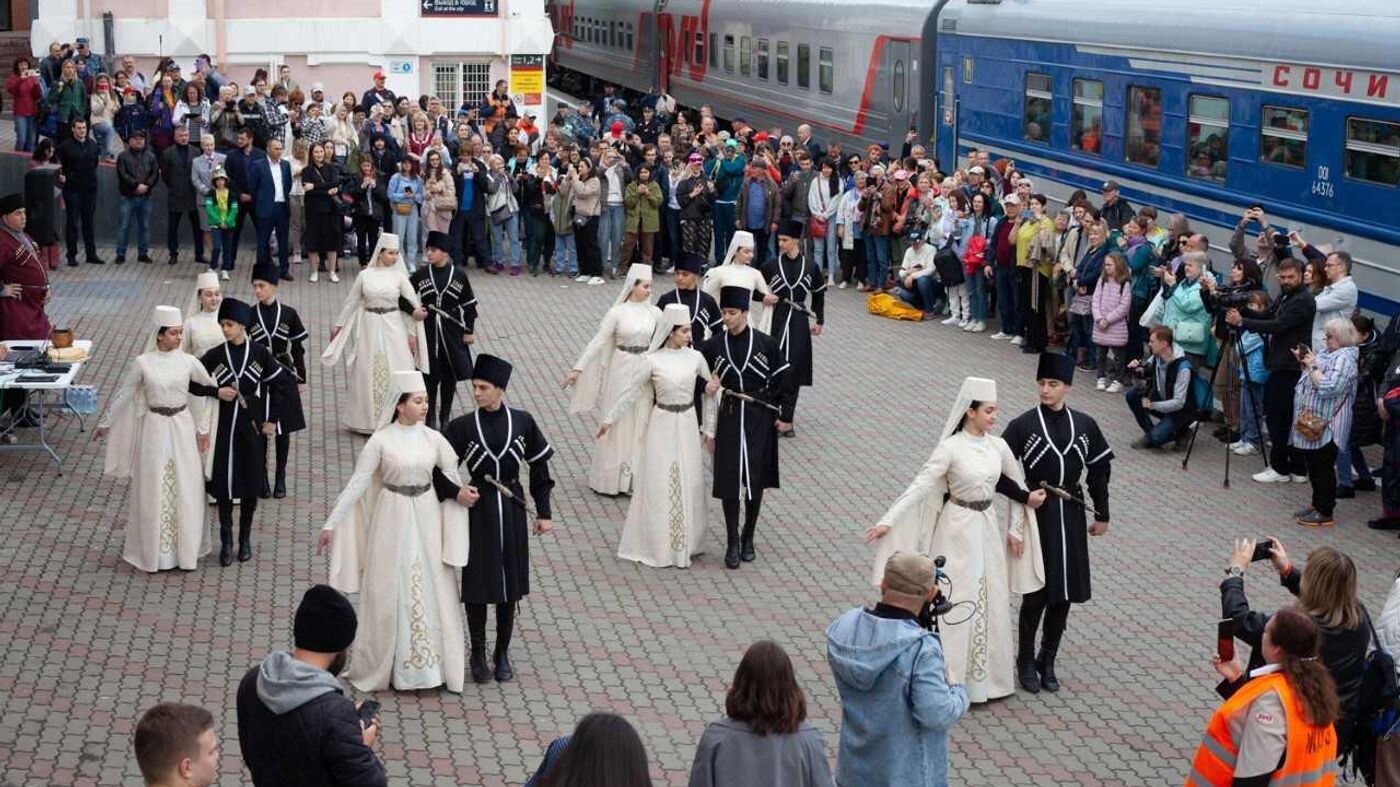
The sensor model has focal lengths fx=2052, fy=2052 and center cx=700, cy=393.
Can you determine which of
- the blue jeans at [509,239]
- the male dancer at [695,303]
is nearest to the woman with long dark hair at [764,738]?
the male dancer at [695,303]

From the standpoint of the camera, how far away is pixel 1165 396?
1698 centimetres

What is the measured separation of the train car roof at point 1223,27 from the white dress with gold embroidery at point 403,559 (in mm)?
9456

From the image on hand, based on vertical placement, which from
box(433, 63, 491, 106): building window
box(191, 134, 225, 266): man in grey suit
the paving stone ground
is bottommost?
the paving stone ground

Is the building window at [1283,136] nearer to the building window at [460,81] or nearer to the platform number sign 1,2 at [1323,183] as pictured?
the platform number sign 1,2 at [1323,183]

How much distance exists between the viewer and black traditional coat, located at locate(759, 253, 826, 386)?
16766 mm

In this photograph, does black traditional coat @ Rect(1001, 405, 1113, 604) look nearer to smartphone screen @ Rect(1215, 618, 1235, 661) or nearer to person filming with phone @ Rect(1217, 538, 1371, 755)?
person filming with phone @ Rect(1217, 538, 1371, 755)

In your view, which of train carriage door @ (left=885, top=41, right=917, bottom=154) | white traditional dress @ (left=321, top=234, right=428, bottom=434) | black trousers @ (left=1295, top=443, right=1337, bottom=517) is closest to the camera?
black trousers @ (left=1295, top=443, right=1337, bottom=517)

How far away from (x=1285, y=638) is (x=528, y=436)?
4.80 m

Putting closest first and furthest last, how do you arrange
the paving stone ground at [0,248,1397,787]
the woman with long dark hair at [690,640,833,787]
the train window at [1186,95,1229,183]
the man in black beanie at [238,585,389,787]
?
the woman with long dark hair at [690,640,833,787], the man in black beanie at [238,585,389,787], the paving stone ground at [0,248,1397,787], the train window at [1186,95,1229,183]

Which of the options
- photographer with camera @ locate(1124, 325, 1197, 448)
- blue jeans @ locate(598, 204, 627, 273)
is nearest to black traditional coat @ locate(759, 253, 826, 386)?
photographer with camera @ locate(1124, 325, 1197, 448)

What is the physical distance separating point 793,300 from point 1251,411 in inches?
152

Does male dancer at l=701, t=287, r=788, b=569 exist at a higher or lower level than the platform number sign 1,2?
lower

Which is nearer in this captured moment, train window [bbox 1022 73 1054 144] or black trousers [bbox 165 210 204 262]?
train window [bbox 1022 73 1054 144]

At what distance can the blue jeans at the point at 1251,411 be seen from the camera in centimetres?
1666
